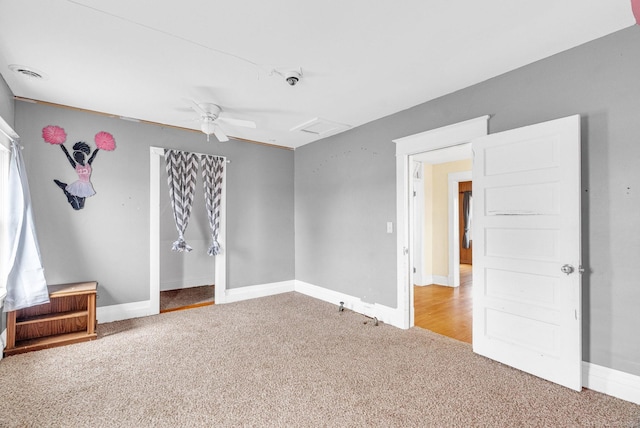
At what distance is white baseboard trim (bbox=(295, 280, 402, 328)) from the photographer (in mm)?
3615

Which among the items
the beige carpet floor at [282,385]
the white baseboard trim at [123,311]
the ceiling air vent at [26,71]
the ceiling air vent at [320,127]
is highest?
the ceiling air vent at [26,71]

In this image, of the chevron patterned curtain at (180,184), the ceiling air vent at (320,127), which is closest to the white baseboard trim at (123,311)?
the chevron patterned curtain at (180,184)

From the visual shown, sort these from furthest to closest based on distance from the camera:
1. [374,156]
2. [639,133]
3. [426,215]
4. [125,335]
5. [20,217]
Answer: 1. [426,215]
2. [374,156]
3. [125,335]
4. [20,217]
5. [639,133]

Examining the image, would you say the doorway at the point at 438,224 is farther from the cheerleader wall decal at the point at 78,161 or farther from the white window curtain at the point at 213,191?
the cheerleader wall decal at the point at 78,161

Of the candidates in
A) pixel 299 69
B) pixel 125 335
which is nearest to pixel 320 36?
pixel 299 69

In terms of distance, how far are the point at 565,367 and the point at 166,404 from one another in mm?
2797

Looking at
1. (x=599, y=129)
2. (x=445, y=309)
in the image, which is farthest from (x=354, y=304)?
(x=599, y=129)

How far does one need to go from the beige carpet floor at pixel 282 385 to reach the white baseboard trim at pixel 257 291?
119cm

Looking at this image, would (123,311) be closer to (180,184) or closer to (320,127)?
(180,184)

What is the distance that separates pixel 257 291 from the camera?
4.81 meters

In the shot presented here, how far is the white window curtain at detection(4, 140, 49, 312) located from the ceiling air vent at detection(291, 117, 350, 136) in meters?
2.90

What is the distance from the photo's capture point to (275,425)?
1.84 m

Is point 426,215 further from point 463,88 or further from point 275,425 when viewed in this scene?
point 275,425

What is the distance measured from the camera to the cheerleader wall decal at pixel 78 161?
3.39 m
